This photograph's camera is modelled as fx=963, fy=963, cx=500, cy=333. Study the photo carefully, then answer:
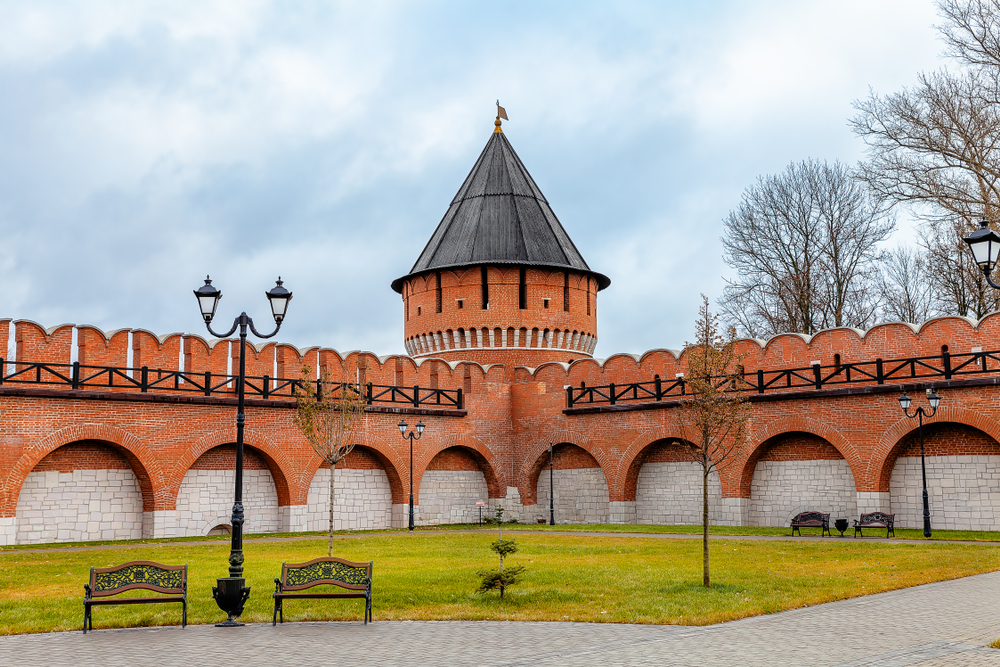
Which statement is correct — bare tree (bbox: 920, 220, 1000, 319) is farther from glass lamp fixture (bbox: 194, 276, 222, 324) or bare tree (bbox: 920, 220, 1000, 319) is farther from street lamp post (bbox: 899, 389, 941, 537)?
glass lamp fixture (bbox: 194, 276, 222, 324)

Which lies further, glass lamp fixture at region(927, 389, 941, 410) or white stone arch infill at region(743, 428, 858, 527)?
white stone arch infill at region(743, 428, 858, 527)

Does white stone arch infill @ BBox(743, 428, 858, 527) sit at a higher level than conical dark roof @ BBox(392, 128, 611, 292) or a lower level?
lower

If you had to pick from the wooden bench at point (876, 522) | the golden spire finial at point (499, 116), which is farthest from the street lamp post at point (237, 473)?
the golden spire finial at point (499, 116)

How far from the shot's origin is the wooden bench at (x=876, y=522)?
1847 centimetres

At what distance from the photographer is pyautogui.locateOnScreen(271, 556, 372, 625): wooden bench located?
31.4 ft

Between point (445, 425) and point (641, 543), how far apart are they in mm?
9939

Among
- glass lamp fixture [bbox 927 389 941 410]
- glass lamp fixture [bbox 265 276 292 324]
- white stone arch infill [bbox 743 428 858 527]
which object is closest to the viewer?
glass lamp fixture [bbox 265 276 292 324]

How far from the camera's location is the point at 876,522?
765 inches

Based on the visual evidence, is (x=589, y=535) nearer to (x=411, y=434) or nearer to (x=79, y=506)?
(x=411, y=434)

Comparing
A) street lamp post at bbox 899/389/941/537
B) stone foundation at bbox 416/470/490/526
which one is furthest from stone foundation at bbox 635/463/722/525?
street lamp post at bbox 899/389/941/537

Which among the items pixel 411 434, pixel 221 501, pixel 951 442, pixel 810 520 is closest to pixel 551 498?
pixel 411 434

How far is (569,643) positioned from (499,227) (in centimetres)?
2424

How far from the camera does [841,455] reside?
21922 millimetres

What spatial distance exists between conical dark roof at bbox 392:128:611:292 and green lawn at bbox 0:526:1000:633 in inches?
548
